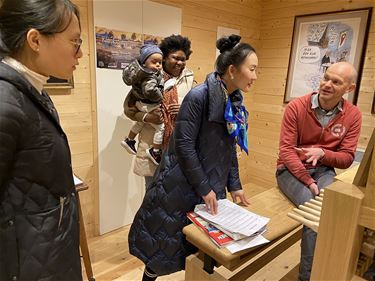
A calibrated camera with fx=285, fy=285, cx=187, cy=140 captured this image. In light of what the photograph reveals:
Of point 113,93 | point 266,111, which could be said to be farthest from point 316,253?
point 266,111

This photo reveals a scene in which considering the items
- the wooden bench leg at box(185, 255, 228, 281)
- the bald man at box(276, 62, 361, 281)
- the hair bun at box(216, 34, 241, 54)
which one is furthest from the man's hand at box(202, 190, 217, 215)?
the hair bun at box(216, 34, 241, 54)

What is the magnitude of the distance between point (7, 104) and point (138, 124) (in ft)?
4.71

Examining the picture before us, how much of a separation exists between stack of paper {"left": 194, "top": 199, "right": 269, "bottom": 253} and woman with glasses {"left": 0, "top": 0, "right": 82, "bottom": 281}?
24.2 inches

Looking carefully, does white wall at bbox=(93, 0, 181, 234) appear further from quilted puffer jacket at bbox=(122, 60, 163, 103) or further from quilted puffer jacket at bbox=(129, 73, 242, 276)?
quilted puffer jacket at bbox=(129, 73, 242, 276)

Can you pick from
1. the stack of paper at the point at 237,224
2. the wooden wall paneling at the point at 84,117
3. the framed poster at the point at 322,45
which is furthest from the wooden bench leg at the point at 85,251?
the framed poster at the point at 322,45

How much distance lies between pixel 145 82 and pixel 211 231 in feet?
3.52

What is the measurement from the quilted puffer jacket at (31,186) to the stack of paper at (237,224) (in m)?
0.60

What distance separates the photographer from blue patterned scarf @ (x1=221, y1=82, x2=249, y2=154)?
1.29 meters

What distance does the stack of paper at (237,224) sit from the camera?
114cm

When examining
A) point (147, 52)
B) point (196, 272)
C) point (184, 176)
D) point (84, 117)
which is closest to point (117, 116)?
point (84, 117)

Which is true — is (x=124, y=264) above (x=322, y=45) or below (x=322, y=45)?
below

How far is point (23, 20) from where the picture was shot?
0.74 metres

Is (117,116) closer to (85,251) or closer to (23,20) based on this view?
(85,251)

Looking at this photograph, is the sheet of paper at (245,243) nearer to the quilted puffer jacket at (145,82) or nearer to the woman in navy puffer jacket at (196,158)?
the woman in navy puffer jacket at (196,158)
